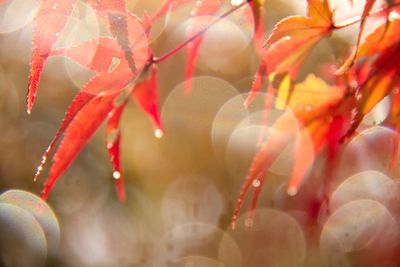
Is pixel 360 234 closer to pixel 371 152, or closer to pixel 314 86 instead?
pixel 371 152

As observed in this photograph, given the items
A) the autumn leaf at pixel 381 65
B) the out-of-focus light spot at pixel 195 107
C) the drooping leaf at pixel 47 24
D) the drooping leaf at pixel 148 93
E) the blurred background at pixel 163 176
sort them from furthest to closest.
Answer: the out-of-focus light spot at pixel 195 107
the blurred background at pixel 163 176
the drooping leaf at pixel 148 93
the autumn leaf at pixel 381 65
the drooping leaf at pixel 47 24

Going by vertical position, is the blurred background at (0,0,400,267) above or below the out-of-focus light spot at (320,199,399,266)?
below

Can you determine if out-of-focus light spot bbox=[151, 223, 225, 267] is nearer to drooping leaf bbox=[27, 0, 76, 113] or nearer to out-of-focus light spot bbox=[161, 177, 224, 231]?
out-of-focus light spot bbox=[161, 177, 224, 231]

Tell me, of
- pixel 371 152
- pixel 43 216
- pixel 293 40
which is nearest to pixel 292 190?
pixel 293 40

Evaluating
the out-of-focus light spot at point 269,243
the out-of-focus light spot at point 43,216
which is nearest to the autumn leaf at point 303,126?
the out-of-focus light spot at point 269,243

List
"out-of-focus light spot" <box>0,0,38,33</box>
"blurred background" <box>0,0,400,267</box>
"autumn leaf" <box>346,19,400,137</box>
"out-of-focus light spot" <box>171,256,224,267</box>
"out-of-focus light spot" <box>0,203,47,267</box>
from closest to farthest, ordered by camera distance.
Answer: "autumn leaf" <box>346,19,400,137</box> < "out-of-focus light spot" <box>0,0,38,33</box> < "out-of-focus light spot" <box>171,256,224,267</box> < "blurred background" <box>0,0,400,267</box> < "out-of-focus light spot" <box>0,203,47,267</box>

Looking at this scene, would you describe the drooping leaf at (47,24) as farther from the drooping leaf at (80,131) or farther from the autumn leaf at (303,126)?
the autumn leaf at (303,126)

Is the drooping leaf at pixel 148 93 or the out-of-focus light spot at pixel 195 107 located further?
the out-of-focus light spot at pixel 195 107

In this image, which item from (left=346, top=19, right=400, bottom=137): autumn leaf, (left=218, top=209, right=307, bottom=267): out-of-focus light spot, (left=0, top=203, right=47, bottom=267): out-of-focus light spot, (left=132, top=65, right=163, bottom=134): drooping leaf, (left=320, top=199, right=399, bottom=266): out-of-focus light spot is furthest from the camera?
(left=0, top=203, right=47, bottom=267): out-of-focus light spot

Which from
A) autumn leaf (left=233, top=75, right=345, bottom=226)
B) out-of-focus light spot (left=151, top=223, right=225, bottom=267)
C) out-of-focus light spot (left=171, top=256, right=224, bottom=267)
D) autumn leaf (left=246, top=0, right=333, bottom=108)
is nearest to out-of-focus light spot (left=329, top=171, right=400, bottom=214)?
out-of-focus light spot (left=171, top=256, right=224, bottom=267)
